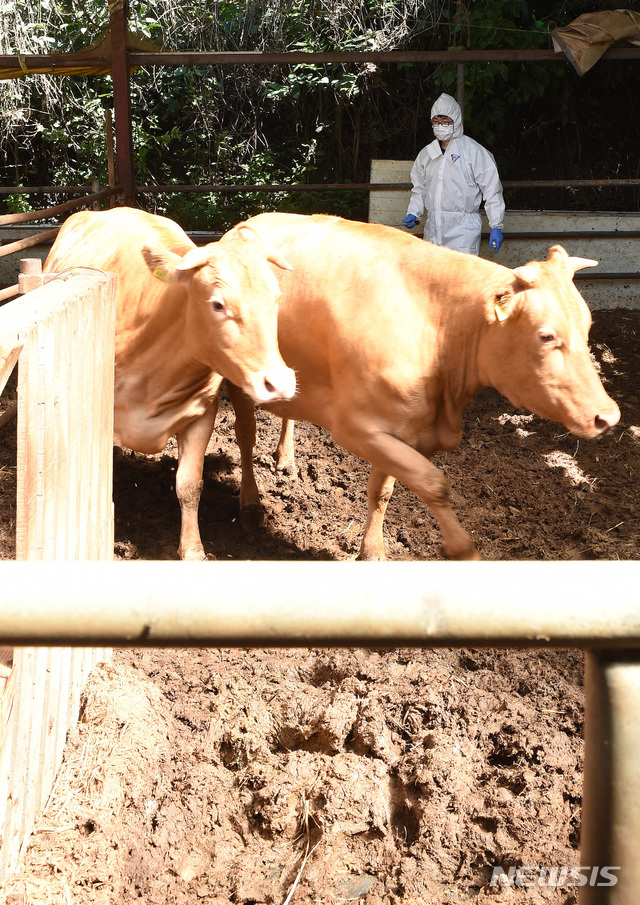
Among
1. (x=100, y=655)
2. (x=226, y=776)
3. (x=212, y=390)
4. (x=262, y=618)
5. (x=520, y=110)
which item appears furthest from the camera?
(x=520, y=110)

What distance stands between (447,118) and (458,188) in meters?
0.65

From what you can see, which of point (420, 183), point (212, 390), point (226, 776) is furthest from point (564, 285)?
point (420, 183)

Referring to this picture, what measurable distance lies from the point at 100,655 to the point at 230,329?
154 cm

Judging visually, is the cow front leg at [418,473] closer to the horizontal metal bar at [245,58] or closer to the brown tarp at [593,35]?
the horizontal metal bar at [245,58]

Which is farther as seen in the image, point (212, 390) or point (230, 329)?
point (212, 390)

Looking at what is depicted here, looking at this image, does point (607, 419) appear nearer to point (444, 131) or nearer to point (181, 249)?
point (181, 249)

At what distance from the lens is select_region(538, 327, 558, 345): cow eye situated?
356 centimetres

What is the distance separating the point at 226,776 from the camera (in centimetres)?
301

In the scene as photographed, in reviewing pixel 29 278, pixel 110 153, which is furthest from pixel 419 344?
pixel 110 153

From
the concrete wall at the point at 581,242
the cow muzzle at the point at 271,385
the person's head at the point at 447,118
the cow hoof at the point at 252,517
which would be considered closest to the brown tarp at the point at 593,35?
the person's head at the point at 447,118

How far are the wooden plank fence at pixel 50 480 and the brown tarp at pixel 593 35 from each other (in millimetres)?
6606

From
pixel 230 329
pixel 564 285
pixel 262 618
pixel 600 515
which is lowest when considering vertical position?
pixel 600 515

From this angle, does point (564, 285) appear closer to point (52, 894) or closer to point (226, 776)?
point (226, 776)

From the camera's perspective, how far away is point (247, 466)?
498 cm
